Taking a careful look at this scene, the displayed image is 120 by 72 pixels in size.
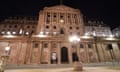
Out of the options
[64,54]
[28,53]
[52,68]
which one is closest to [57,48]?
[64,54]

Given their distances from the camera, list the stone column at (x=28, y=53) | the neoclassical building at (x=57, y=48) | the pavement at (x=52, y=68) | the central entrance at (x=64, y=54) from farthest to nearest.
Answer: the central entrance at (x=64, y=54) < the neoclassical building at (x=57, y=48) < the stone column at (x=28, y=53) < the pavement at (x=52, y=68)

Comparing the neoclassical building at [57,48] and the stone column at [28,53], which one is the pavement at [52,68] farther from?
the stone column at [28,53]

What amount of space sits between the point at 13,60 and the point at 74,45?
751 inches

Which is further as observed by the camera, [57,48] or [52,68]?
[57,48]

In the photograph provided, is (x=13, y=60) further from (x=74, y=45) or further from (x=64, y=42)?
(x=74, y=45)

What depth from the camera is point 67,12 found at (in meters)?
45.9

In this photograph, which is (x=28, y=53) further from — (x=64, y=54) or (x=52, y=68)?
(x=52, y=68)

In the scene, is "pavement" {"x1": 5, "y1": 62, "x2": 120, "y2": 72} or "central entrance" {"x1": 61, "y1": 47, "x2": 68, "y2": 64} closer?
"pavement" {"x1": 5, "y1": 62, "x2": 120, "y2": 72}

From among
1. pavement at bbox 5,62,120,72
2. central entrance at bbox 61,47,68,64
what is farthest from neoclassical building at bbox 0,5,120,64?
pavement at bbox 5,62,120,72

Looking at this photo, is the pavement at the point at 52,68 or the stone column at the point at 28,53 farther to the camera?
the stone column at the point at 28,53

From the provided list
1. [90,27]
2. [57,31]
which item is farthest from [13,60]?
[90,27]

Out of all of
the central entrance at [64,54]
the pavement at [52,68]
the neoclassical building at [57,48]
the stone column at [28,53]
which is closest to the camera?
the pavement at [52,68]

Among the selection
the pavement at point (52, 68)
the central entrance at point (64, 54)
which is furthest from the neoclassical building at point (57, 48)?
the pavement at point (52, 68)

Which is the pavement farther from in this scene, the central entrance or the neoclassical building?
the central entrance
